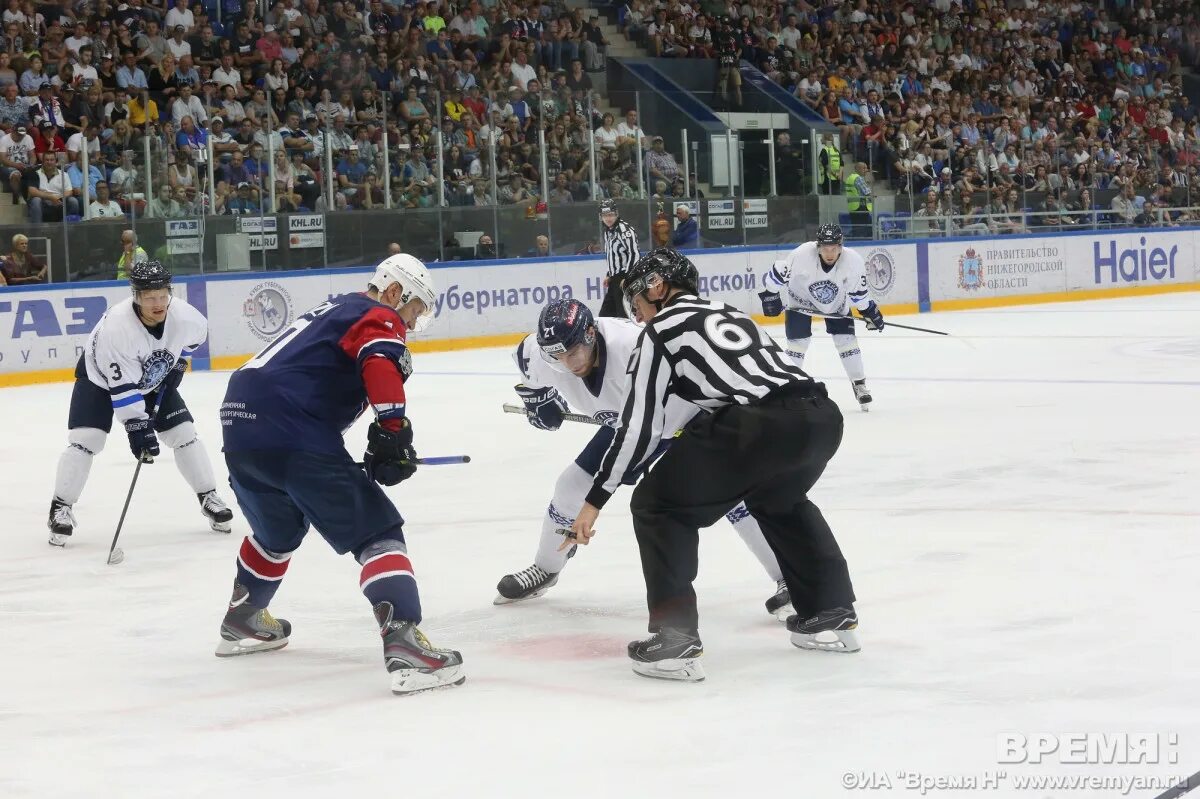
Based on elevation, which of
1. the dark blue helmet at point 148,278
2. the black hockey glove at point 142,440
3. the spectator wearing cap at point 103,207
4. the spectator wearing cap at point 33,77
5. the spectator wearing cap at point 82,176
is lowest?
the black hockey glove at point 142,440

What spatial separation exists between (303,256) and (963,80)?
13.7 m

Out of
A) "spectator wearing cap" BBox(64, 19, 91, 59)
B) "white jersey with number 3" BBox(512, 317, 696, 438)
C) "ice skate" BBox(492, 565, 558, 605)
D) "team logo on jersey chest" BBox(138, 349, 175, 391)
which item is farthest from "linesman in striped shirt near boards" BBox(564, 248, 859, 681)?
"spectator wearing cap" BBox(64, 19, 91, 59)

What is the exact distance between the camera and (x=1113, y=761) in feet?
11.0

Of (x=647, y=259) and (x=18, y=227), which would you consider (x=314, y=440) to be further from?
(x=18, y=227)

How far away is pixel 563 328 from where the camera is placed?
14.7 feet

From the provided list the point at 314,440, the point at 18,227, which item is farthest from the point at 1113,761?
the point at 18,227

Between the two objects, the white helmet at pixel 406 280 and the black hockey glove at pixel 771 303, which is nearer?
the white helmet at pixel 406 280

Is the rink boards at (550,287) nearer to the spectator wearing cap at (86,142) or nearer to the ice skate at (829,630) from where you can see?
the spectator wearing cap at (86,142)

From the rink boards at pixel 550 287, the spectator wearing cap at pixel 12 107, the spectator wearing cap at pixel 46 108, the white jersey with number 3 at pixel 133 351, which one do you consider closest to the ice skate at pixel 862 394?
the white jersey with number 3 at pixel 133 351

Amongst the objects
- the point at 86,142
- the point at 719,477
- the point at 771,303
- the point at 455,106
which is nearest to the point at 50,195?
the point at 86,142

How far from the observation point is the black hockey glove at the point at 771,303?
1101 centimetres

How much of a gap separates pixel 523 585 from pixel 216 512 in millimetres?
2147

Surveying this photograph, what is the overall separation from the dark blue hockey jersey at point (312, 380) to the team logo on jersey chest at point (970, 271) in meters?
16.2

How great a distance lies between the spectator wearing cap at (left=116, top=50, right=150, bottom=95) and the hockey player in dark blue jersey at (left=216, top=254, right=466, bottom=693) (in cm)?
1256
